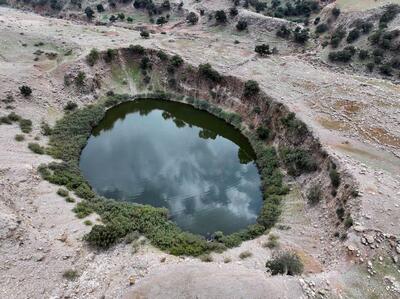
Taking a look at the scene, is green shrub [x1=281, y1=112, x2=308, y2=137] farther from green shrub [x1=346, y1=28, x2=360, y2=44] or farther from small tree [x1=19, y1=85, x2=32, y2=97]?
small tree [x1=19, y1=85, x2=32, y2=97]

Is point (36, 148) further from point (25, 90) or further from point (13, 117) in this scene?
point (25, 90)

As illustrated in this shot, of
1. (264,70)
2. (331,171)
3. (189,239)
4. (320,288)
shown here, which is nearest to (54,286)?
(189,239)

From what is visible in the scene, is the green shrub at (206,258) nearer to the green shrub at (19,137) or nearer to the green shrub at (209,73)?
the green shrub at (19,137)

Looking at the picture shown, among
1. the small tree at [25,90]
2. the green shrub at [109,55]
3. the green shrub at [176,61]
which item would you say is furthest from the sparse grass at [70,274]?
the green shrub at [109,55]

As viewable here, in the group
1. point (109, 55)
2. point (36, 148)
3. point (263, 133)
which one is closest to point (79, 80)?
point (109, 55)

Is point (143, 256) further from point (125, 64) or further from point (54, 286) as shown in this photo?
point (125, 64)

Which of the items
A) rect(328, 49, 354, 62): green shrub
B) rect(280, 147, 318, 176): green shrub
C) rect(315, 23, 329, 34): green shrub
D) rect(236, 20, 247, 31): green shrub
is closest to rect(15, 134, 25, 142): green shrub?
rect(280, 147, 318, 176): green shrub
